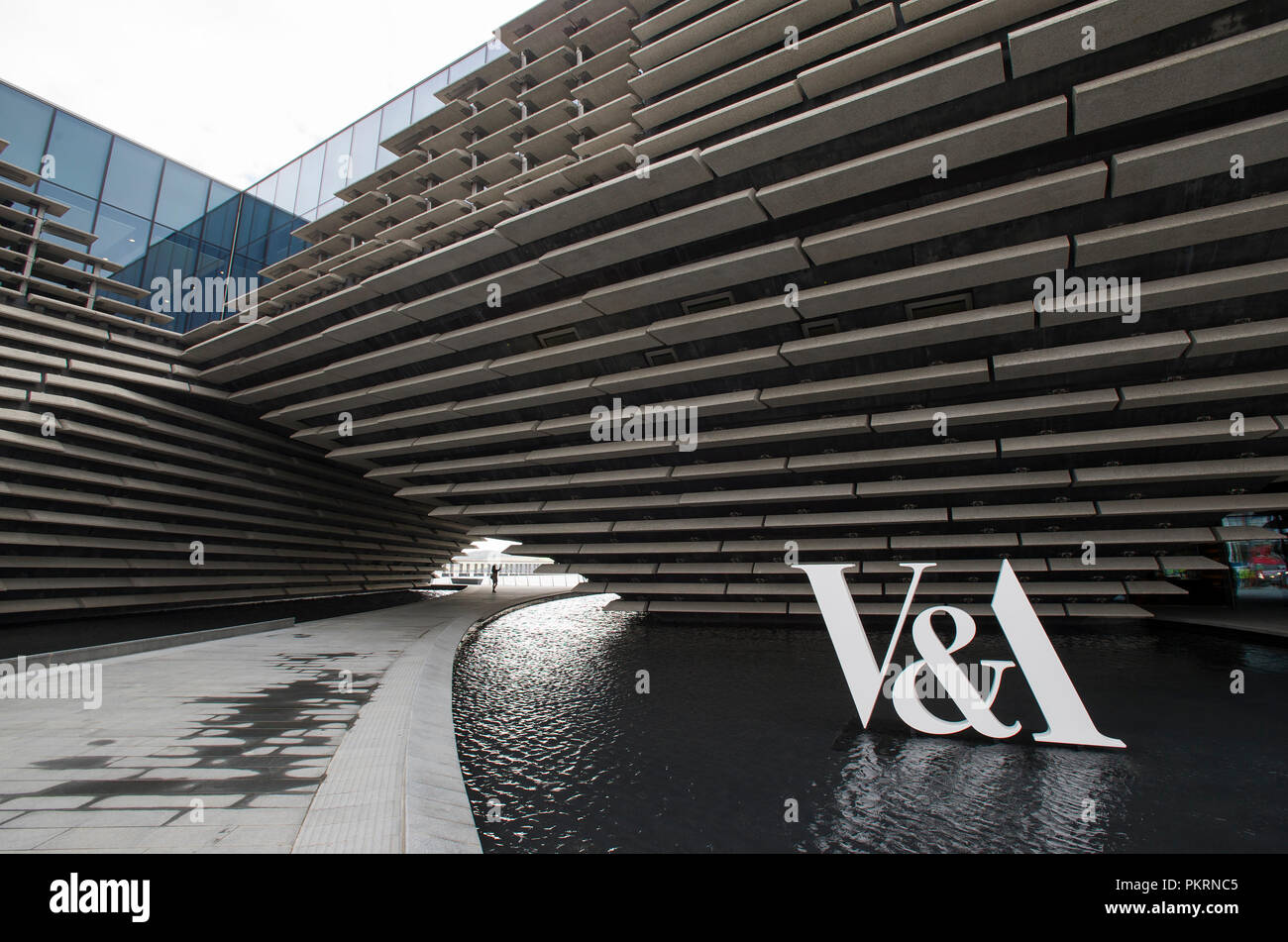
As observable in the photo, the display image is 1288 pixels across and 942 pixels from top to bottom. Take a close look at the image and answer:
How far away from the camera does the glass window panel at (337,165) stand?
14.0 meters

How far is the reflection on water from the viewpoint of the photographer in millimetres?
3564

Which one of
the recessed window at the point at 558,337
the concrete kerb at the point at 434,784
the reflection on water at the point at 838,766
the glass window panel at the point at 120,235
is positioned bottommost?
the reflection on water at the point at 838,766

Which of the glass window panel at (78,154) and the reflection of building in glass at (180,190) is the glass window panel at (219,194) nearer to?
the reflection of building in glass at (180,190)

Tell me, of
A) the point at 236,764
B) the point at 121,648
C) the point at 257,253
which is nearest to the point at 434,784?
the point at 236,764

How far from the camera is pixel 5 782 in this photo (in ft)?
11.7

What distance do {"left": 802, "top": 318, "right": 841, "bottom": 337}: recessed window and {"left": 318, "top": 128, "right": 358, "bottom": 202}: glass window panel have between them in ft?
40.4

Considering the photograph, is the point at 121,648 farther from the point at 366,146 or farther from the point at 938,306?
the point at 366,146

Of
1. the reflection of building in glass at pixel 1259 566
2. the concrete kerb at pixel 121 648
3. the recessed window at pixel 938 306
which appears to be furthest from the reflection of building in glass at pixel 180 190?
the reflection of building in glass at pixel 1259 566

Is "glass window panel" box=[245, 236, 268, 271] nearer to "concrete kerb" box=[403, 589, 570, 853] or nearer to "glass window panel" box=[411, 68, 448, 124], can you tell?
"glass window panel" box=[411, 68, 448, 124]

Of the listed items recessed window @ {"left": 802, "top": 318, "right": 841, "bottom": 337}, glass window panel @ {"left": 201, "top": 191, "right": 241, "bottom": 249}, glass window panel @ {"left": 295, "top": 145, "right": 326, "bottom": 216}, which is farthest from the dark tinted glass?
recessed window @ {"left": 802, "top": 318, "right": 841, "bottom": 337}

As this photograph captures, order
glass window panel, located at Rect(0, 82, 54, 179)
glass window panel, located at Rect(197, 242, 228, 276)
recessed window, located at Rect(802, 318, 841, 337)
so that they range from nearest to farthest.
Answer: recessed window, located at Rect(802, 318, 841, 337)
glass window panel, located at Rect(0, 82, 54, 179)
glass window panel, located at Rect(197, 242, 228, 276)

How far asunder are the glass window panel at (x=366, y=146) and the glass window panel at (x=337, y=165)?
0.51ft

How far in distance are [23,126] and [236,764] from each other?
53.8 ft
